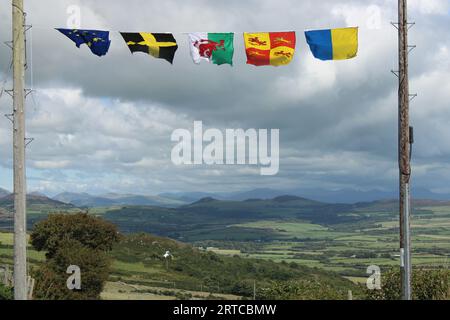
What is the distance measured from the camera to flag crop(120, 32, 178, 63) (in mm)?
20578

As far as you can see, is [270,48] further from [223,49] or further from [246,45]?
[223,49]

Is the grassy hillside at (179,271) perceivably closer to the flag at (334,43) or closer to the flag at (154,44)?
the flag at (154,44)

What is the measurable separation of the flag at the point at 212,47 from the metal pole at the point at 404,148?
5.94 m

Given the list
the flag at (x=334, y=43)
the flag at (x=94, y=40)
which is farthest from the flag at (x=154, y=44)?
the flag at (x=334, y=43)

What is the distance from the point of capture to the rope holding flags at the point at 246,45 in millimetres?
20388

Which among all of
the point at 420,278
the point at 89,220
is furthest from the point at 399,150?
the point at 89,220

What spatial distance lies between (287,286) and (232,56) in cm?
899

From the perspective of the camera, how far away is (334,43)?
20.8m

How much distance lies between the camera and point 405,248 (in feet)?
59.9

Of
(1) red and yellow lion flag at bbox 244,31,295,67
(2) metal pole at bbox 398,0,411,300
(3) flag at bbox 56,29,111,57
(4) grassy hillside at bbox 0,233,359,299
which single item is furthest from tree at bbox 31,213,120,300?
(2) metal pole at bbox 398,0,411,300

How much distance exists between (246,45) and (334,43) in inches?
120

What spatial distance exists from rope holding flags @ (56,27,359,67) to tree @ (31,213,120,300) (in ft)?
60.4
